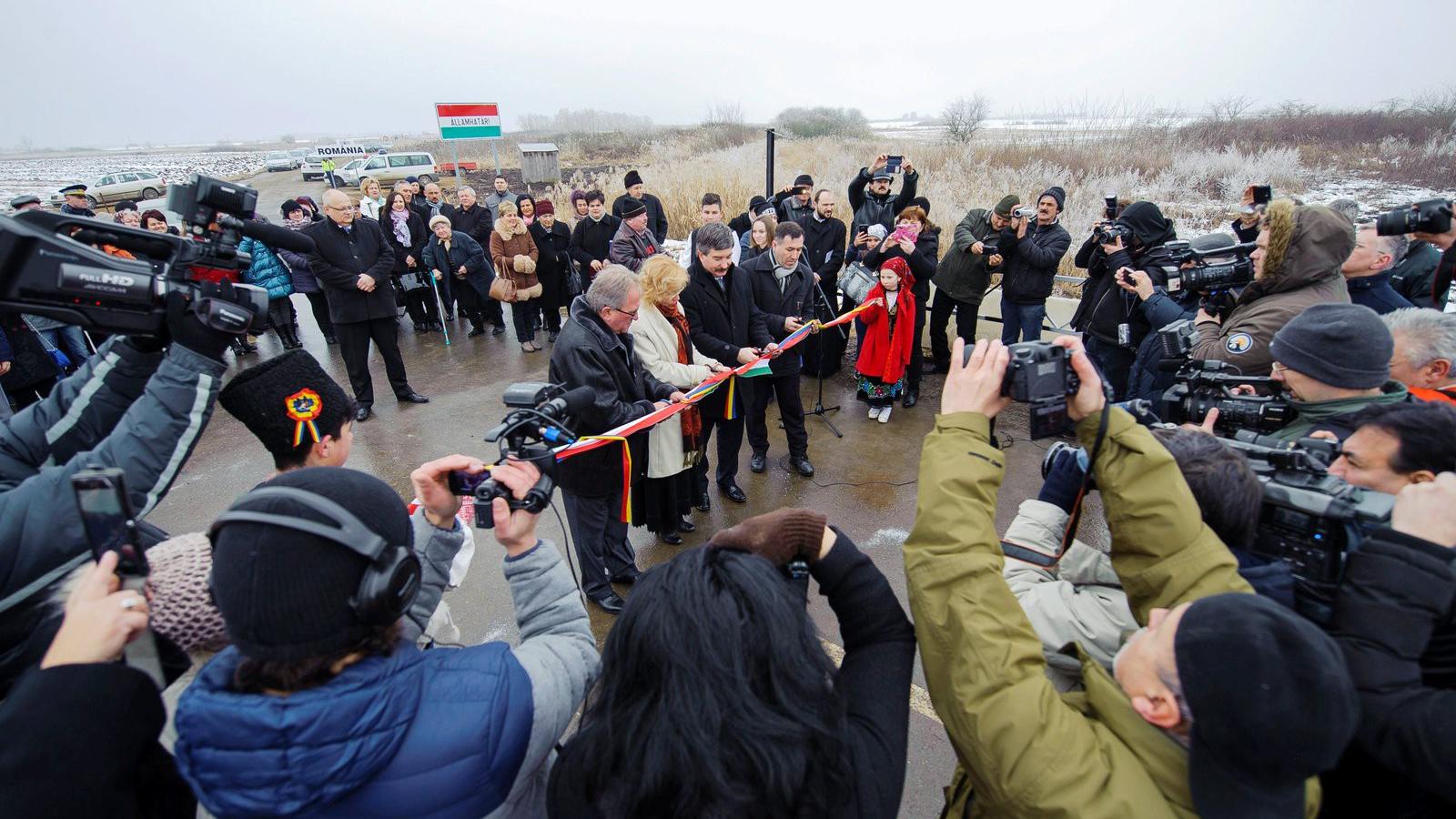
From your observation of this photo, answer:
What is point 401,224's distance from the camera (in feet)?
26.5

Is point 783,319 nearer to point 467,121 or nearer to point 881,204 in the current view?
point 881,204

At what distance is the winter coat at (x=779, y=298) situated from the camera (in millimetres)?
4848

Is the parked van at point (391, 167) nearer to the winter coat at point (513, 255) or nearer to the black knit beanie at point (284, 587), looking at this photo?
the winter coat at point (513, 255)

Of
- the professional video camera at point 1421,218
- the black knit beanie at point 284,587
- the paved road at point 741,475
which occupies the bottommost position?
the paved road at point 741,475

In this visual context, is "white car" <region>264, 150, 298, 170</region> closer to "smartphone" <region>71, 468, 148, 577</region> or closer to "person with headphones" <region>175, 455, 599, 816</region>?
"smartphone" <region>71, 468, 148, 577</region>

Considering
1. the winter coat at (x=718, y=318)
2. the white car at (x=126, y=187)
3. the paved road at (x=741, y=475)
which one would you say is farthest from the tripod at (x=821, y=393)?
the white car at (x=126, y=187)

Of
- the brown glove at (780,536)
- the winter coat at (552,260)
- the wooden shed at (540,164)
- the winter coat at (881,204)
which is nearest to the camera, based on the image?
the brown glove at (780,536)

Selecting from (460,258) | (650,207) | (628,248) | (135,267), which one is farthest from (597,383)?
(650,207)

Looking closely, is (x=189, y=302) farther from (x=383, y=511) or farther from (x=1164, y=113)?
(x=1164, y=113)

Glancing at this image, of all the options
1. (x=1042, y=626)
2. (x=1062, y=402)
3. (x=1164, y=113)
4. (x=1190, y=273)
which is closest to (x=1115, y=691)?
(x=1042, y=626)

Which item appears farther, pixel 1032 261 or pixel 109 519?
pixel 1032 261

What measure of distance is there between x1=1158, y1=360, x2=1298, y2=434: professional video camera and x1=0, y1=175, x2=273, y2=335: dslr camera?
3.42m

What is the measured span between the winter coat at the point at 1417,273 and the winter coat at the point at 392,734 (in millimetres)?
6100

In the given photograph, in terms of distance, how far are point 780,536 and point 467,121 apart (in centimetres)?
1980
